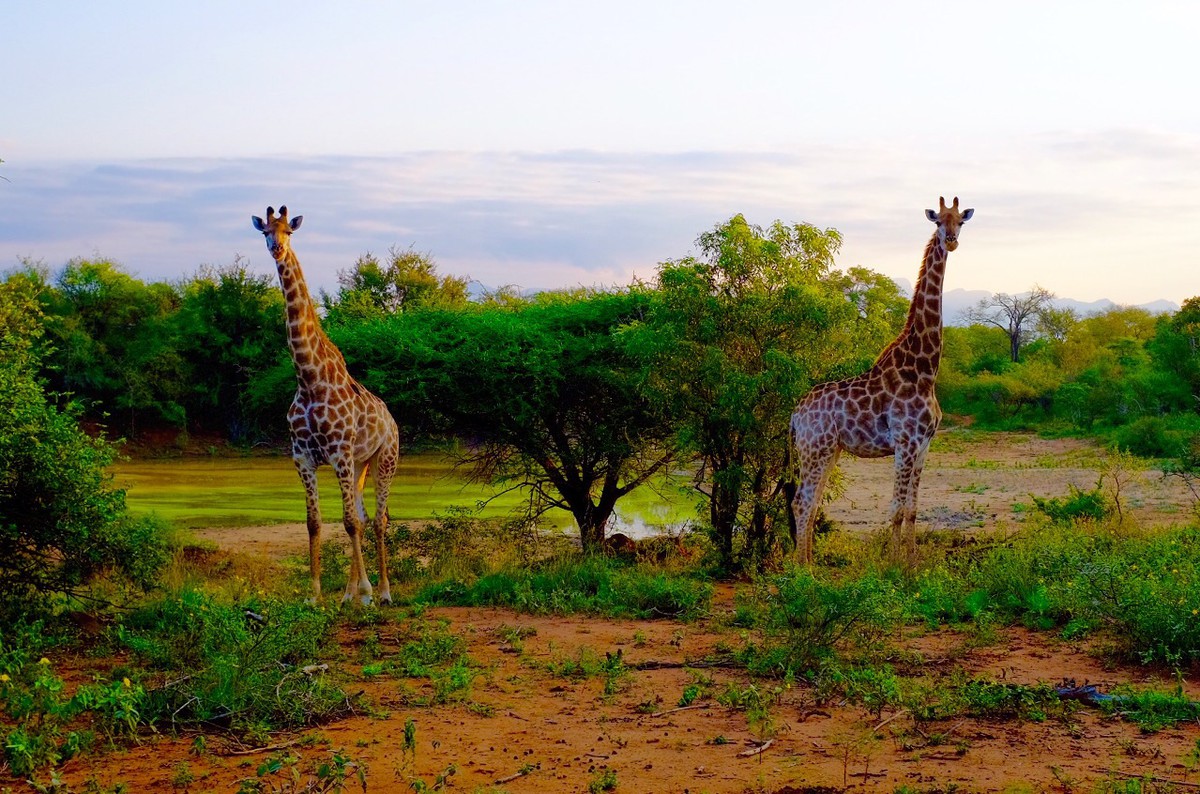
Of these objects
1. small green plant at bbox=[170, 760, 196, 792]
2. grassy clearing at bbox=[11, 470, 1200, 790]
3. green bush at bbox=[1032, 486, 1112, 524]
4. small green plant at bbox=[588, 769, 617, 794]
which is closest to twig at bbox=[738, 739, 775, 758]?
grassy clearing at bbox=[11, 470, 1200, 790]

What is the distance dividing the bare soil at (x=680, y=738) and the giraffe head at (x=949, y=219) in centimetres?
435

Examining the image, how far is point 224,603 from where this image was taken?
961cm

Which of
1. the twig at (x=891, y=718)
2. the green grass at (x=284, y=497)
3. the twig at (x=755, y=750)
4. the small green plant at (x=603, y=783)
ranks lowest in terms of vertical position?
the green grass at (x=284, y=497)

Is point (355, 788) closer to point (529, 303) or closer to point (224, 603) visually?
point (224, 603)

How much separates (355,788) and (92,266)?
125 ft

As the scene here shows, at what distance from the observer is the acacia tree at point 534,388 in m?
14.1

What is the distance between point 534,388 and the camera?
14.1 meters

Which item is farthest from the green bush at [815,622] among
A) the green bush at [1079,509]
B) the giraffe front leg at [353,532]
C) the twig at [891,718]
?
the green bush at [1079,509]

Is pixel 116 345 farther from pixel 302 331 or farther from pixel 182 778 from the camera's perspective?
pixel 182 778

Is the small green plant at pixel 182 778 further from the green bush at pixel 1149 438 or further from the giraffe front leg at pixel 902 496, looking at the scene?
the green bush at pixel 1149 438

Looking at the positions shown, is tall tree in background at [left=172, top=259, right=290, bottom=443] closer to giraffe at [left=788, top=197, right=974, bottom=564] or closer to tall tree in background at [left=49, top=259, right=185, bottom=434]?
tall tree in background at [left=49, top=259, right=185, bottom=434]

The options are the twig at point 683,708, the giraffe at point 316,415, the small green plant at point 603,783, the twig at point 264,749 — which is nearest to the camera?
the small green plant at point 603,783

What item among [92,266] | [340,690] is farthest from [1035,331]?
[340,690]

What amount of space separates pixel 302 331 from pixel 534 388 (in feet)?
11.8
